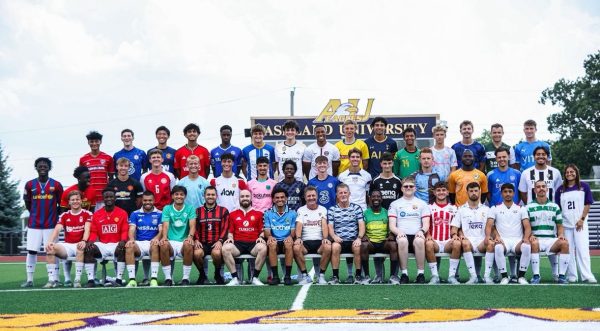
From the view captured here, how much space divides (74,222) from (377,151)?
173 inches

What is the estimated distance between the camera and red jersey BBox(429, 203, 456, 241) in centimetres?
984

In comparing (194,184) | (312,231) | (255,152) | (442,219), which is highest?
(255,152)

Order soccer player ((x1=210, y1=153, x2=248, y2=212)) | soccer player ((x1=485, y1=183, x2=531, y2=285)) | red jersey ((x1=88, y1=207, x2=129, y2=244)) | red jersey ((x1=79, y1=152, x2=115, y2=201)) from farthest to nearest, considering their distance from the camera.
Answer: red jersey ((x1=79, y1=152, x2=115, y2=201)) < soccer player ((x1=210, y1=153, x2=248, y2=212)) < red jersey ((x1=88, y1=207, x2=129, y2=244)) < soccer player ((x1=485, y1=183, x2=531, y2=285))

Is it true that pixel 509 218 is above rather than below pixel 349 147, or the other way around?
below

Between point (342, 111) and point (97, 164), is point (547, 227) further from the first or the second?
point (342, 111)

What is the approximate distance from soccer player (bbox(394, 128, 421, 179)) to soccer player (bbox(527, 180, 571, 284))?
65.9 inches

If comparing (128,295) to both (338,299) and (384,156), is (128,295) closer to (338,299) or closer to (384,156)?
(338,299)

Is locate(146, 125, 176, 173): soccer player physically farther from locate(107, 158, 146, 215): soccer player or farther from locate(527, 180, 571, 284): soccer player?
locate(527, 180, 571, 284): soccer player

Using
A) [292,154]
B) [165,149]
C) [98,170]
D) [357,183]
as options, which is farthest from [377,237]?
[98,170]

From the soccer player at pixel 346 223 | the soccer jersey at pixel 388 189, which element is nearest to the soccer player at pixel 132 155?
the soccer player at pixel 346 223

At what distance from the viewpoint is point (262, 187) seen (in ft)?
33.7

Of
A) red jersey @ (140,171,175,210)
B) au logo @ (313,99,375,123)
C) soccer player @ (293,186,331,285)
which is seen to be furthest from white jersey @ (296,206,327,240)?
au logo @ (313,99,375,123)

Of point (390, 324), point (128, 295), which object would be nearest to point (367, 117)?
point (128, 295)

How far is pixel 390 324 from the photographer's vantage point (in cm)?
568
